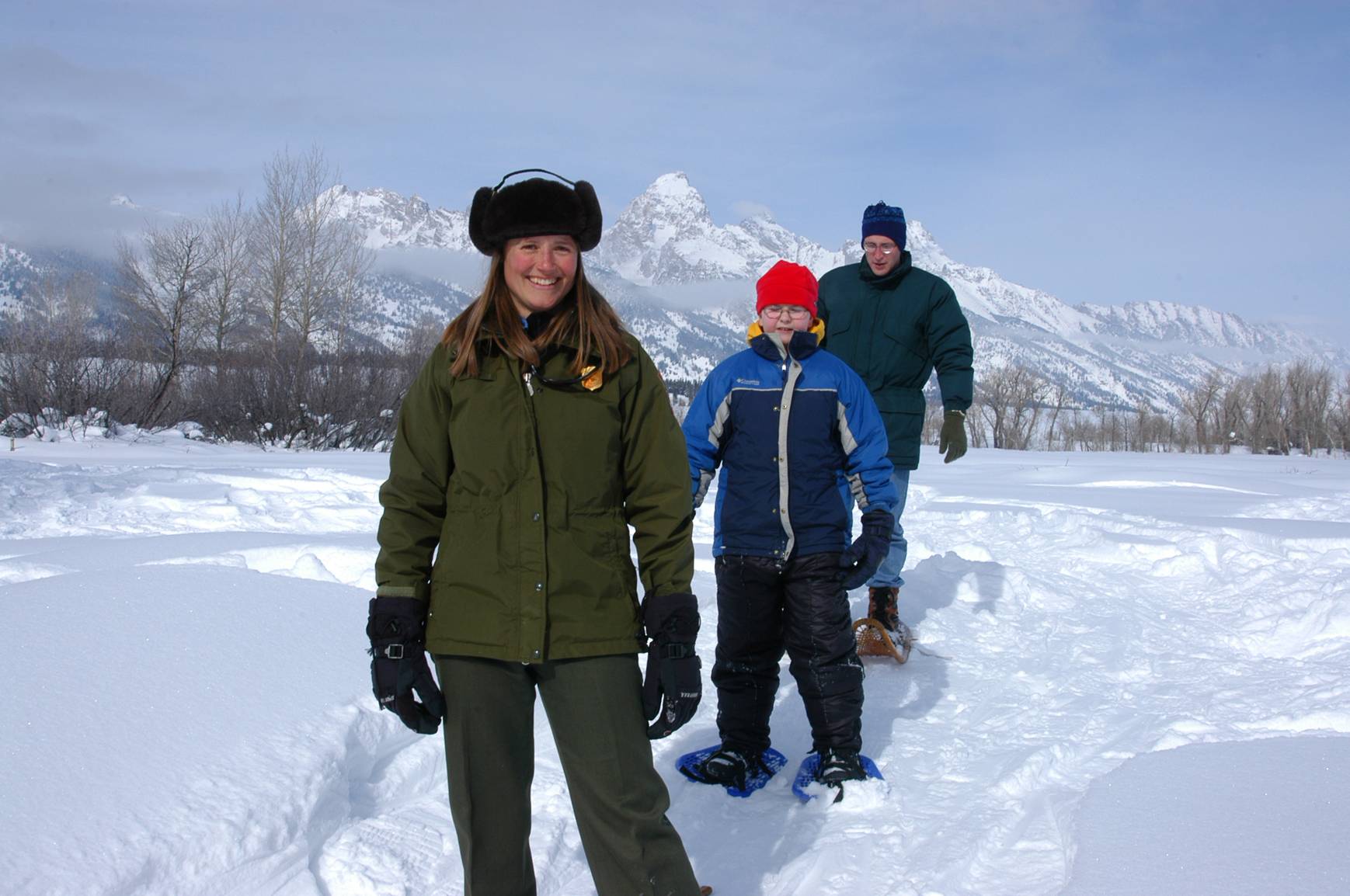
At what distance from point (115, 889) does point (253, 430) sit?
18.2 meters

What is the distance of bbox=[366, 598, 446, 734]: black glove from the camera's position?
1882mm

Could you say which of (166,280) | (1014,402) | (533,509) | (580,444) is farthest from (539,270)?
(1014,402)

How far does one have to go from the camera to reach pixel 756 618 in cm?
330

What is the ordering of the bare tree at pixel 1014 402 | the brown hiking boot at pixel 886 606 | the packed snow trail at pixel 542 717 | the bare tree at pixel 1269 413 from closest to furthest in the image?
the packed snow trail at pixel 542 717 < the brown hiking boot at pixel 886 606 < the bare tree at pixel 1269 413 < the bare tree at pixel 1014 402

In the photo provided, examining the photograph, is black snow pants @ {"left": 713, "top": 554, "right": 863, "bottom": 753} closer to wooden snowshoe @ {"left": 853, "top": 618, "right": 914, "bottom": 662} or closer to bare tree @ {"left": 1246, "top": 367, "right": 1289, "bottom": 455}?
wooden snowshoe @ {"left": 853, "top": 618, "right": 914, "bottom": 662}

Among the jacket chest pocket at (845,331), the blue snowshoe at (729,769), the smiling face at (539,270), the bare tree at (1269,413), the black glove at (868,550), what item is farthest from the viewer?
the bare tree at (1269,413)

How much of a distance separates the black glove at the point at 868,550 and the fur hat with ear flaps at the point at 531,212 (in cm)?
154

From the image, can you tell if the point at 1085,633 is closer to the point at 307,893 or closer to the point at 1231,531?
the point at 1231,531

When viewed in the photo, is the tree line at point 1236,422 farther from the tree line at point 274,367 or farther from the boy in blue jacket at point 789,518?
the boy in blue jacket at point 789,518

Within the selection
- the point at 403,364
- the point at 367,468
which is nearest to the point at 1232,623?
the point at 367,468

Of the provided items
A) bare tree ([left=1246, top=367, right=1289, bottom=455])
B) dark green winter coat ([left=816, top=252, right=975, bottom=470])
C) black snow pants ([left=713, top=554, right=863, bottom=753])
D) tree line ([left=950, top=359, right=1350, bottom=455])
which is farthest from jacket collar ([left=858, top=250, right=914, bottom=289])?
bare tree ([left=1246, top=367, right=1289, bottom=455])

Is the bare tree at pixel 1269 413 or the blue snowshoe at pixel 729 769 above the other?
the bare tree at pixel 1269 413

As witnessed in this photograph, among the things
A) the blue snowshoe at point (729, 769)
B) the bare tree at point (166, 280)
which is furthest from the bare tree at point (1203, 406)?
the blue snowshoe at point (729, 769)

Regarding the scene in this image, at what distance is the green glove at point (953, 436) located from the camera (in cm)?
448
